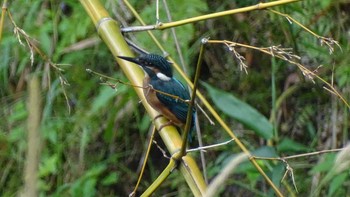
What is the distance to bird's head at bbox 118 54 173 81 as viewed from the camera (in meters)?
2.96

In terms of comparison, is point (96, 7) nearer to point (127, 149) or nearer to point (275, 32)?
point (275, 32)

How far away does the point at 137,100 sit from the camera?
3803 mm

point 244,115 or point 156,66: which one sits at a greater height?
point 156,66

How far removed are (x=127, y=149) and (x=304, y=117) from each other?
105cm

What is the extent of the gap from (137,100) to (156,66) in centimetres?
72

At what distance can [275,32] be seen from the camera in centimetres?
405

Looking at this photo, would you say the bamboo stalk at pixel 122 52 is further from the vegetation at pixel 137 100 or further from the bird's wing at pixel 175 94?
the vegetation at pixel 137 100

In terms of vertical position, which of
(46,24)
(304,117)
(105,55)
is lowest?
(304,117)

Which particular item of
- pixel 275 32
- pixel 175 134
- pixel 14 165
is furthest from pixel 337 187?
pixel 14 165

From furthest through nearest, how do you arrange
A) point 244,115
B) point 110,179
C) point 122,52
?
point 110,179, point 244,115, point 122,52

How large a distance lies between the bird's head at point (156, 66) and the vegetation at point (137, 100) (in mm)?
467

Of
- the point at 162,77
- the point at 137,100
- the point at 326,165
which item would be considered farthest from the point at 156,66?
the point at 326,165

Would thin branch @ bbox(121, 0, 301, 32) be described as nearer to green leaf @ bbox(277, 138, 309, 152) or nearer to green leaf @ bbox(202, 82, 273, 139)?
green leaf @ bbox(202, 82, 273, 139)

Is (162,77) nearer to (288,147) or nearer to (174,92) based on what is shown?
(174,92)
